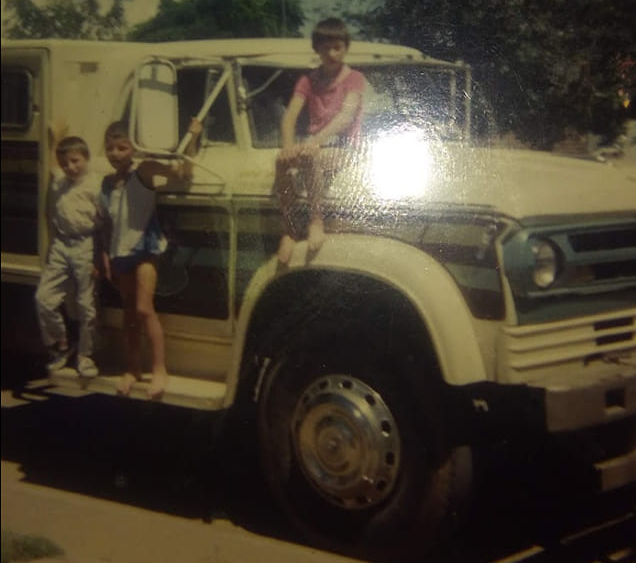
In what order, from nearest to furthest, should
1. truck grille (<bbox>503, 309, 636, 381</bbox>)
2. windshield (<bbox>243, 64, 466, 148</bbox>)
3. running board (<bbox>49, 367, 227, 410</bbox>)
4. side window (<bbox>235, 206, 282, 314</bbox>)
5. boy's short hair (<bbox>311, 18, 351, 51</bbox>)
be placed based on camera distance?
windshield (<bbox>243, 64, 466, 148</bbox>) → boy's short hair (<bbox>311, 18, 351, 51</bbox>) → truck grille (<bbox>503, 309, 636, 381</bbox>) → side window (<bbox>235, 206, 282, 314</bbox>) → running board (<bbox>49, 367, 227, 410</bbox>)

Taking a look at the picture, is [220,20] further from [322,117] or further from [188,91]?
[322,117]

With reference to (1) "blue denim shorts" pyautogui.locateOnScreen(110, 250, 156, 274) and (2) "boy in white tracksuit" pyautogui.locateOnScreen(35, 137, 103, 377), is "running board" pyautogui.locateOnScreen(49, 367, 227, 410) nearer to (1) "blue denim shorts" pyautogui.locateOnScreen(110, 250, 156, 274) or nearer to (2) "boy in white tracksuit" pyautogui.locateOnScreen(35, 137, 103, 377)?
(2) "boy in white tracksuit" pyautogui.locateOnScreen(35, 137, 103, 377)

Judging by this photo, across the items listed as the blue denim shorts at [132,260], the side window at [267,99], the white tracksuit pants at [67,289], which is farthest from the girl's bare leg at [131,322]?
the side window at [267,99]

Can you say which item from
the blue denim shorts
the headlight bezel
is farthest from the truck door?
the headlight bezel

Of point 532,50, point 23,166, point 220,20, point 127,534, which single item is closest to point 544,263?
point 532,50

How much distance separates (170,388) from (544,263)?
50.9 inches

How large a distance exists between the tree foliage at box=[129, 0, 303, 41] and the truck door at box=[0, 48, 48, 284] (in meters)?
0.51

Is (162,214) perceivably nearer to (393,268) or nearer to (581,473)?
(393,268)

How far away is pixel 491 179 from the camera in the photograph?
305cm

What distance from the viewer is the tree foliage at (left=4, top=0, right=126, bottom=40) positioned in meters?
3.53

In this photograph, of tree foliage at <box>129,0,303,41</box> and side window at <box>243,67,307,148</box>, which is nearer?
tree foliage at <box>129,0,303,41</box>

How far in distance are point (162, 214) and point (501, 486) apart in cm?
145

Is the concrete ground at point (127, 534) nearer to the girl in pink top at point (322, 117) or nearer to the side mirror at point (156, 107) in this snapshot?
the girl in pink top at point (322, 117)

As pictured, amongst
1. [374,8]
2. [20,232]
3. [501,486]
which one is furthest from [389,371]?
[20,232]
